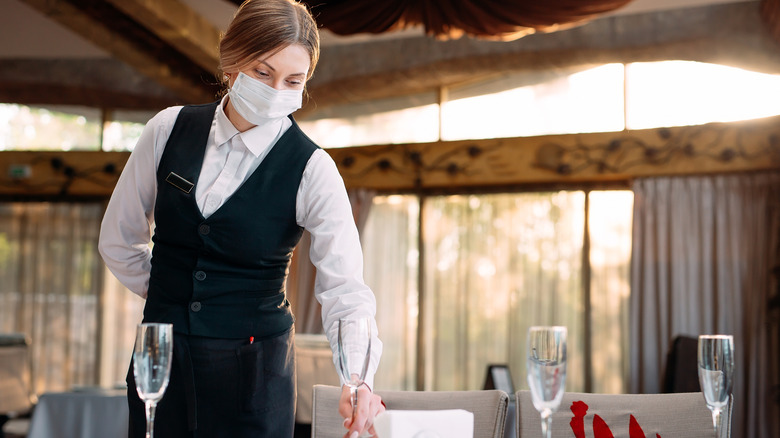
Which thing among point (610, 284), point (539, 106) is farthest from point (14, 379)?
point (539, 106)

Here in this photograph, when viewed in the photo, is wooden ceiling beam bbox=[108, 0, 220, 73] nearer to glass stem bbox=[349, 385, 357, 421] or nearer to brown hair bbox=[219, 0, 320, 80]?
brown hair bbox=[219, 0, 320, 80]

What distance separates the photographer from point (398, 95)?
25.7 feet

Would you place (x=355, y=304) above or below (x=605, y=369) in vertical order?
above

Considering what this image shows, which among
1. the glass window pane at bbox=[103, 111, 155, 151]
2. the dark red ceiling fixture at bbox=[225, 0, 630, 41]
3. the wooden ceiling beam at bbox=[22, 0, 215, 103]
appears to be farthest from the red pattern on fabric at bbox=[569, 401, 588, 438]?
the glass window pane at bbox=[103, 111, 155, 151]

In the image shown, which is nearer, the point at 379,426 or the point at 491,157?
the point at 379,426

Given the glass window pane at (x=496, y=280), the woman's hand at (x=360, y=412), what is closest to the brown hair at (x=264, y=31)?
the woman's hand at (x=360, y=412)

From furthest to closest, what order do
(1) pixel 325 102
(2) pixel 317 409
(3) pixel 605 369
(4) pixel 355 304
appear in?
(1) pixel 325 102, (3) pixel 605 369, (2) pixel 317 409, (4) pixel 355 304

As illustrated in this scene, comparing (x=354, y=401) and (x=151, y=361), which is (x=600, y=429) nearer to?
(x=354, y=401)

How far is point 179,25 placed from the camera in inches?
239

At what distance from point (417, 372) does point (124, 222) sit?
5968 millimetres

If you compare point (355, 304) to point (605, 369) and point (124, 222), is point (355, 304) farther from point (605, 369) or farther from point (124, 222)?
point (605, 369)

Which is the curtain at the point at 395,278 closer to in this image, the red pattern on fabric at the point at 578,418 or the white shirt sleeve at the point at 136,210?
the red pattern on fabric at the point at 578,418

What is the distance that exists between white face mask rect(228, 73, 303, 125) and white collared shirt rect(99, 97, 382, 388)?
37 mm

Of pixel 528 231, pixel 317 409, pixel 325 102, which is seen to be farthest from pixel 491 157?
pixel 317 409
